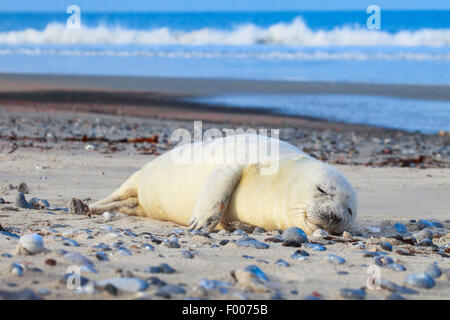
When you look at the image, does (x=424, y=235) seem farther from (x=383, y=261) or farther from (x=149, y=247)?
(x=149, y=247)

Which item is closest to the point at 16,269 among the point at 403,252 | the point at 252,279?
the point at 252,279

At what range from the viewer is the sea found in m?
17.7

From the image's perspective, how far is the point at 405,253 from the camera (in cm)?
423

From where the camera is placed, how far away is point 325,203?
4.79m

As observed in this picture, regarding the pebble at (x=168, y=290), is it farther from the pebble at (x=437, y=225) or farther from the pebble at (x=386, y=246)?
the pebble at (x=437, y=225)

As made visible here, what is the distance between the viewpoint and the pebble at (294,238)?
4.23 metres

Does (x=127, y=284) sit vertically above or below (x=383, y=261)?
above

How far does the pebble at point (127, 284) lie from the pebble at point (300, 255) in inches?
43.8

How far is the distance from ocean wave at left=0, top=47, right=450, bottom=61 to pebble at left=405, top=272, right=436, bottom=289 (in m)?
29.1

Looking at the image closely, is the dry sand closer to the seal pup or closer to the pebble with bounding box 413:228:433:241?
the seal pup

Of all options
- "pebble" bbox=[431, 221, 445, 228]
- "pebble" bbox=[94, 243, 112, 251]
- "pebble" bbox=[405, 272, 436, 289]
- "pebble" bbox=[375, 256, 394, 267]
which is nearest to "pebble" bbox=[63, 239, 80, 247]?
"pebble" bbox=[94, 243, 112, 251]

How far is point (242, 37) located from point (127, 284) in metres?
42.5

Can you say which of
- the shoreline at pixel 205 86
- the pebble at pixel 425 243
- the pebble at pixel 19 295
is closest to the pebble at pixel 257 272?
the pebble at pixel 19 295

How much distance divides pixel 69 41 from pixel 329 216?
39332 mm
